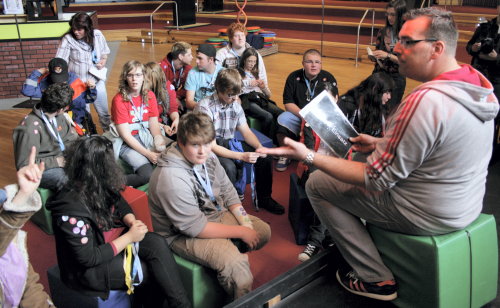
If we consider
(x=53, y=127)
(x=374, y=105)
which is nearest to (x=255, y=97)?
(x=374, y=105)

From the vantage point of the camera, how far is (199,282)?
8.11 feet

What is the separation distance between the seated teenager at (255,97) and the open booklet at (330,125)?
2.29 m

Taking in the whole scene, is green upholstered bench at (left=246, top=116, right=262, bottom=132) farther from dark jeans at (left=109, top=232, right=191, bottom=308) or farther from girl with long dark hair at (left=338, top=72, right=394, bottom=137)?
dark jeans at (left=109, top=232, right=191, bottom=308)

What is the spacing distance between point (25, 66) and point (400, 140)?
6.49m

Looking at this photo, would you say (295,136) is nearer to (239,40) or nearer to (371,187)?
(239,40)

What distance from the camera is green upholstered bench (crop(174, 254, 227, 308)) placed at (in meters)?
2.45

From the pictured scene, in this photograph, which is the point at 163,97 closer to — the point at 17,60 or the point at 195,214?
the point at 195,214

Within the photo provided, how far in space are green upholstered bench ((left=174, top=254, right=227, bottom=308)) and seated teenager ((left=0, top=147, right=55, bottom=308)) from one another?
63cm

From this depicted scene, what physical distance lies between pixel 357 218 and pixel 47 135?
2.23 m

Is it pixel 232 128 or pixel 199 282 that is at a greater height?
pixel 232 128

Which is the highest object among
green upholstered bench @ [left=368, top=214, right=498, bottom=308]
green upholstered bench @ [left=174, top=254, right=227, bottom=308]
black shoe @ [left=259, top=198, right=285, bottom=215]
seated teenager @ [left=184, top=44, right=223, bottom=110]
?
seated teenager @ [left=184, top=44, right=223, bottom=110]

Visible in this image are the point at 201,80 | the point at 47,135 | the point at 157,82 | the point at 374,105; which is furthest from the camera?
the point at 201,80

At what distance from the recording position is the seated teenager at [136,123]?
146 inches

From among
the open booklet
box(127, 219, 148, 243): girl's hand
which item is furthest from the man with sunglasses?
box(127, 219, 148, 243): girl's hand
